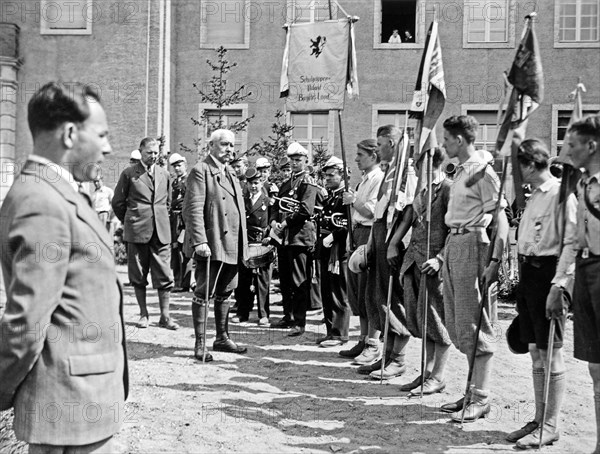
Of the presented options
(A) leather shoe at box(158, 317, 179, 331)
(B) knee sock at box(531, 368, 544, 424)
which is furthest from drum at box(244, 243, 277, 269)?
(B) knee sock at box(531, 368, 544, 424)

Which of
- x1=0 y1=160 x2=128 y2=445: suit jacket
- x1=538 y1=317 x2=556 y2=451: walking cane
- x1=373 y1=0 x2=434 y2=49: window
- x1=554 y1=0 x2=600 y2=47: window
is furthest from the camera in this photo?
x1=373 y1=0 x2=434 y2=49: window

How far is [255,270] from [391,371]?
12.3 feet

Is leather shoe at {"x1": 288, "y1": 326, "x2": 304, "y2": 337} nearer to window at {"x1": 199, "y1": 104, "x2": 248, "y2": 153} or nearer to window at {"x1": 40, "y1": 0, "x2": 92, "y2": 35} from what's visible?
window at {"x1": 199, "y1": 104, "x2": 248, "y2": 153}

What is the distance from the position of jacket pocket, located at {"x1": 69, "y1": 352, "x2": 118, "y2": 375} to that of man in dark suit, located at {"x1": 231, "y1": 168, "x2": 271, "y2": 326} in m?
7.50

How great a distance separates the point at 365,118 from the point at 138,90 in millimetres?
6839

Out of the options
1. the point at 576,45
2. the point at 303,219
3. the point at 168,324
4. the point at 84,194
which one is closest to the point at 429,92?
the point at 303,219

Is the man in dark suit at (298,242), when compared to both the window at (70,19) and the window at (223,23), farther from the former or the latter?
the window at (70,19)

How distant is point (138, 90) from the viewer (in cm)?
2209

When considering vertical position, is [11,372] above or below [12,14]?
below

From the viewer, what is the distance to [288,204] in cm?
973

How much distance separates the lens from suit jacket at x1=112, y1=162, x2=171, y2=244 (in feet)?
31.0

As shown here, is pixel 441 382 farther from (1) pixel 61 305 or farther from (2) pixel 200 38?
(2) pixel 200 38

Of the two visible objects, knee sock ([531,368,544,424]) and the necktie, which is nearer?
the necktie

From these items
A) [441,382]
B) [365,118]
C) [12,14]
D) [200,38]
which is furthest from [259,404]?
[12,14]
